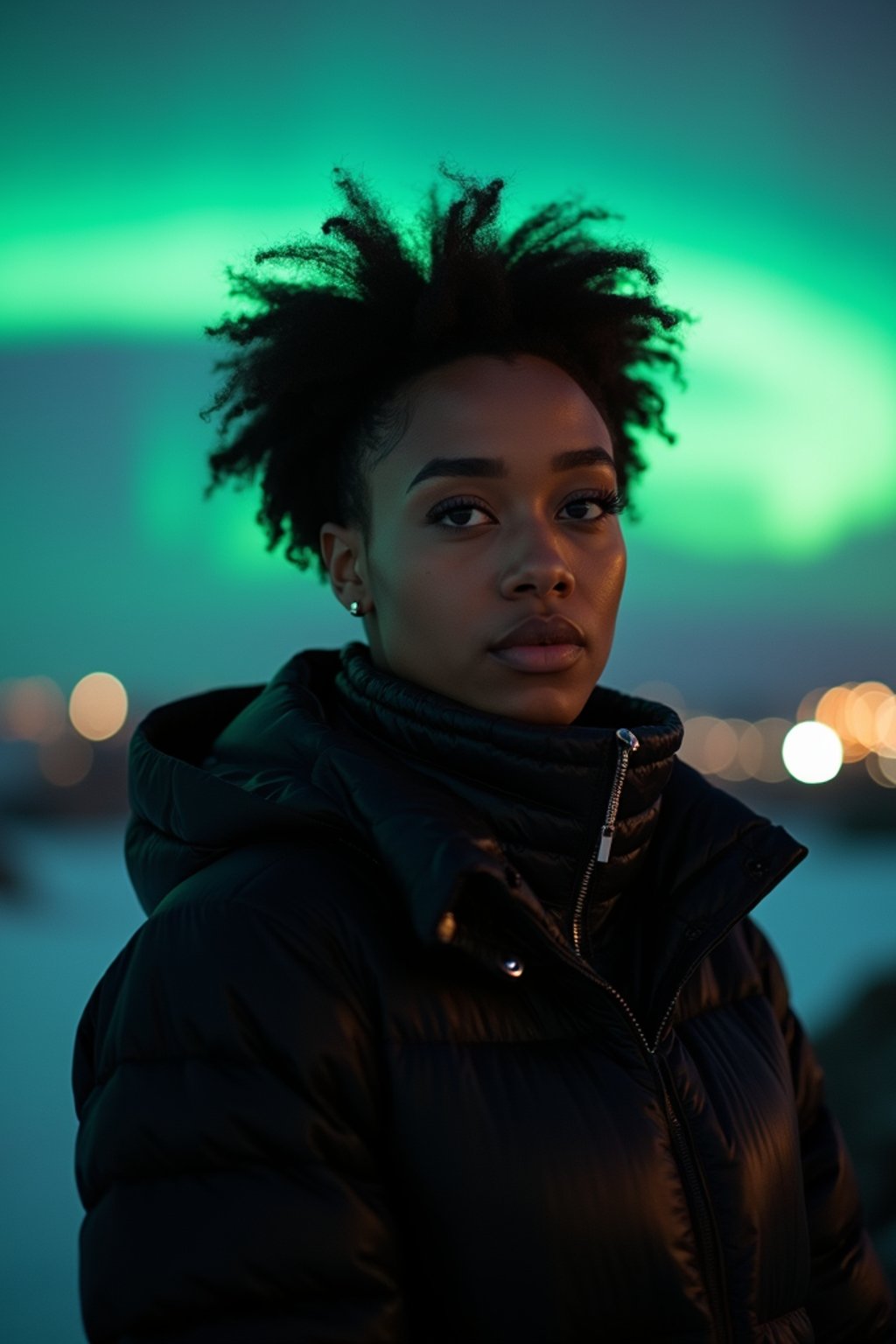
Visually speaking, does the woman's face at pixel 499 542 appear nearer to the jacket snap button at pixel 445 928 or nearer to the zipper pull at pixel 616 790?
the zipper pull at pixel 616 790

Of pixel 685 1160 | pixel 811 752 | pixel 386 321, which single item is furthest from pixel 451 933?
pixel 811 752

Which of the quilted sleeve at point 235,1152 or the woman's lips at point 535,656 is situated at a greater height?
the woman's lips at point 535,656

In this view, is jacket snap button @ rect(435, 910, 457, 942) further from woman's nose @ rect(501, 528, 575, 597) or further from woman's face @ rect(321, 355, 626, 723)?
woman's nose @ rect(501, 528, 575, 597)

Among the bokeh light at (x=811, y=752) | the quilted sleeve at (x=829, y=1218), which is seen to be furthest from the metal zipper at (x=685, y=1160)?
the bokeh light at (x=811, y=752)

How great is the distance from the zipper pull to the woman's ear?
54 centimetres

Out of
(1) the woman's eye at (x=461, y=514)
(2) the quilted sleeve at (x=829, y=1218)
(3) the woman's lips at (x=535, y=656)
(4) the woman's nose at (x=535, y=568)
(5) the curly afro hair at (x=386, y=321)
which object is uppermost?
(5) the curly afro hair at (x=386, y=321)

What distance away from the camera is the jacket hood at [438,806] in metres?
1.33

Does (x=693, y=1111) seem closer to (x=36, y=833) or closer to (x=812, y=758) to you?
(x=36, y=833)

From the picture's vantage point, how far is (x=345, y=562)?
6.11 ft

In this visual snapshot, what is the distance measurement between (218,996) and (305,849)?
0.25 meters

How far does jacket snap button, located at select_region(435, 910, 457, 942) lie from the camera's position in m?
1.22

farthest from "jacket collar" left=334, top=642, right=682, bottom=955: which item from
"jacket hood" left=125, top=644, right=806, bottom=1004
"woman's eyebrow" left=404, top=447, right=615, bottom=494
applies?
"woman's eyebrow" left=404, top=447, right=615, bottom=494

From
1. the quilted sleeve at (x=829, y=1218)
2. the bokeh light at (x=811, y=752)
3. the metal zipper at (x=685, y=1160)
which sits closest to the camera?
the metal zipper at (x=685, y=1160)

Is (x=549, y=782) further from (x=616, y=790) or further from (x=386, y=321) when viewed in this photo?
(x=386, y=321)
